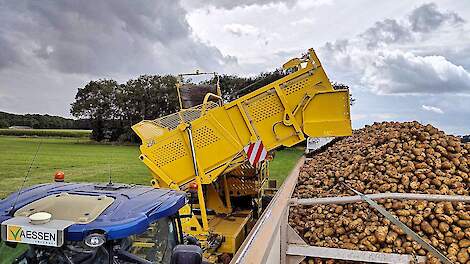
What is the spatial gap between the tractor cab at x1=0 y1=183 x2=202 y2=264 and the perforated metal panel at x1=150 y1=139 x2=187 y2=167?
9.56 ft

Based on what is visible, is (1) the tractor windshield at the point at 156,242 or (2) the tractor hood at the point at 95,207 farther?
(1) the tractor windshield at the point at 156,242

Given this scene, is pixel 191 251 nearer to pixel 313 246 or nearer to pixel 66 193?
pixel 66 193

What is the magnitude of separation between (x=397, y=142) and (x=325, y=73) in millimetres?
1362

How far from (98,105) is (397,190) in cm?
3854

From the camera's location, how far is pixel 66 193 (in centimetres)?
264

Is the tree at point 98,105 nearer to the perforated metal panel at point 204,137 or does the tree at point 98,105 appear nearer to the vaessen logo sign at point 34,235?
the perforated metal panel at point 204,137

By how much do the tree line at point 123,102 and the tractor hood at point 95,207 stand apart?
3251 cm

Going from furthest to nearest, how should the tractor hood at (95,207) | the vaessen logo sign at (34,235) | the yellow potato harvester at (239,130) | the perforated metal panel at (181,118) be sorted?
the perforated metal panel at (181,118) < the yellow potato harvester at (239,130) < the tractor hood at (95,207) < the vaessen logo sign at (34,235)

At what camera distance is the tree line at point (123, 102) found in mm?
37156

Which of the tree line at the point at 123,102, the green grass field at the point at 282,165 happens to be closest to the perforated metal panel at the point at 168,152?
the green grass field at the point at 282,165

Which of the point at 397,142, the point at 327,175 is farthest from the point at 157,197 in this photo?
the point at 397,142

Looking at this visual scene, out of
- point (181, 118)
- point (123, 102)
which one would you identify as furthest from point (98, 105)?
point (181, 118)

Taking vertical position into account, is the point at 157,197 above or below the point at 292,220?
above

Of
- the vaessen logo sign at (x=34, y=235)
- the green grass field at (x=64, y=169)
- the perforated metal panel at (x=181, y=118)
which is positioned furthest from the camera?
the green grass field at (x=64, y=169)
